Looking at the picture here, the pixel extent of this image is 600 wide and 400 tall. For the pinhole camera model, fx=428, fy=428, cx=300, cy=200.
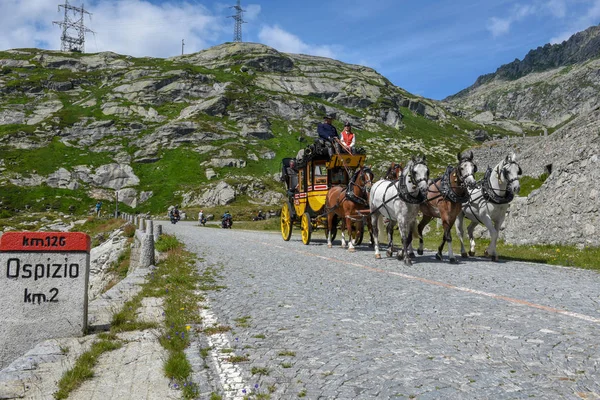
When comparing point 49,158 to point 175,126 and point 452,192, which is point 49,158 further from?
point 452,192

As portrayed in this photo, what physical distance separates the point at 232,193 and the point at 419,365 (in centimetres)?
6803

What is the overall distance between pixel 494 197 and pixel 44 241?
12155 mm

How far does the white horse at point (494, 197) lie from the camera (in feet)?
42.5

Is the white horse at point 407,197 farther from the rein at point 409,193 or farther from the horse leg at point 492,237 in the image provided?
the horse leg at point 492,237

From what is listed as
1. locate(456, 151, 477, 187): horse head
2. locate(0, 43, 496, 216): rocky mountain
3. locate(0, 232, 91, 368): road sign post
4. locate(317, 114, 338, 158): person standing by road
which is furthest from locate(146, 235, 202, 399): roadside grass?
locate(0, 43, 496, 216): rocky mountain

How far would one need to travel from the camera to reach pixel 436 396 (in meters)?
3.72

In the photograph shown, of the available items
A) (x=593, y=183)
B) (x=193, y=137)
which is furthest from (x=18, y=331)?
(x=193, y=137)

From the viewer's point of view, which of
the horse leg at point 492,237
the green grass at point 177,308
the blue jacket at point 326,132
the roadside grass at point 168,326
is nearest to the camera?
the roadside grass at point 168,326

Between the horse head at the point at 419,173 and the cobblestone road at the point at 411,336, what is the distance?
10.1ft

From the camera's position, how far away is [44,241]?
5.79 metres

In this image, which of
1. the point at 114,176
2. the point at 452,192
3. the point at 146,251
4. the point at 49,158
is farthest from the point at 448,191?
the point at 49,158

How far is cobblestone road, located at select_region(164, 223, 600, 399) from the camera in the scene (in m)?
3.95

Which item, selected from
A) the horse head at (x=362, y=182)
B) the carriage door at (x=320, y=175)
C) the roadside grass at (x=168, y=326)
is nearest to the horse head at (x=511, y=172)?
the horse head at (x=362, y=182)

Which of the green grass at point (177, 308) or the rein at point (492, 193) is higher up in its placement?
the rein at point (492, 193)
